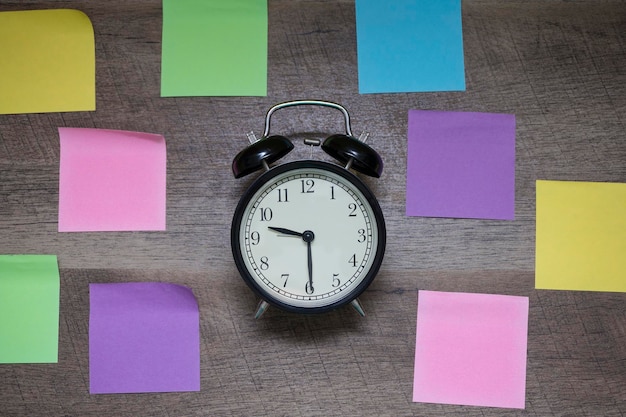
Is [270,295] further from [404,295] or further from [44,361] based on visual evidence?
[44,361]

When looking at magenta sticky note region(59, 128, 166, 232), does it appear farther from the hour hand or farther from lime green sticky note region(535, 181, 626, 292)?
lime green sticky note region(535, 181, 626, 292)

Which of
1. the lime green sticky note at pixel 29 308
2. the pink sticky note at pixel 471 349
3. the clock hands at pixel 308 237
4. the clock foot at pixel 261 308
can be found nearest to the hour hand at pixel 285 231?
the clock hands at pixel 308 237

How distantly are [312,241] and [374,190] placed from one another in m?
0.17

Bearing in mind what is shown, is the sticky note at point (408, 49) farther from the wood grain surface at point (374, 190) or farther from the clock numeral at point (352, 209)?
the clock numeral at point (352, 209)

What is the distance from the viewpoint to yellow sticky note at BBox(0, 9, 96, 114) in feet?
3.68

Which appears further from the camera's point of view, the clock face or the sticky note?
the sticky note

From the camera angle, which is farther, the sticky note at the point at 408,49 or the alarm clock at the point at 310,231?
the sticky note at the point at 408,49

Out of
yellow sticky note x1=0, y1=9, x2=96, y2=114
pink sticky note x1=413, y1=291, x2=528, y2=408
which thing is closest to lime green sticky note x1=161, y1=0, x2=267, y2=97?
yellow sticky note x1=0, y1=9, x2=96, y2=114

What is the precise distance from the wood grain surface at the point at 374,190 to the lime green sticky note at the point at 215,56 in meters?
0.02

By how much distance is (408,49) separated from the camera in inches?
44.1

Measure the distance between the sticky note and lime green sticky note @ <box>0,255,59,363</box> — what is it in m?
0.64

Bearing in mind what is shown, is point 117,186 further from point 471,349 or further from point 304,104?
A: point 471,349

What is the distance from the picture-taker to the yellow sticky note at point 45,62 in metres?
1.12

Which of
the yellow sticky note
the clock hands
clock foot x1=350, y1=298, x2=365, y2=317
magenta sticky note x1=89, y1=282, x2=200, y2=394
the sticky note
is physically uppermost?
the sticky note
